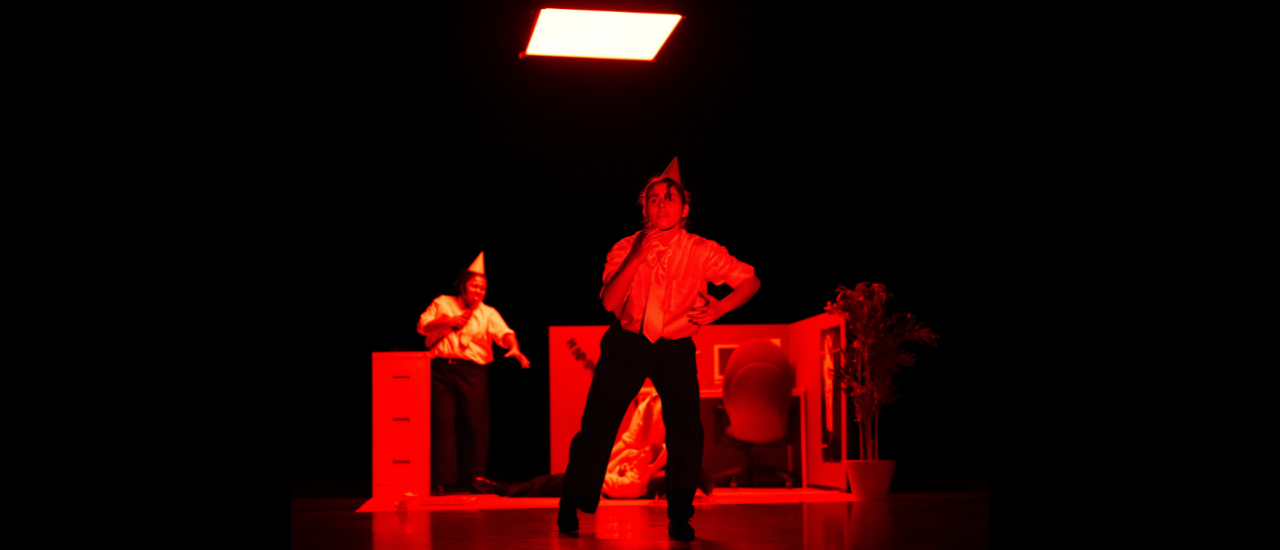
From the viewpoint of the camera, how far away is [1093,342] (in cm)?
268

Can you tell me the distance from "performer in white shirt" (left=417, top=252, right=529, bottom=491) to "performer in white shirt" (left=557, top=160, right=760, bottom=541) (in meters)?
3.38

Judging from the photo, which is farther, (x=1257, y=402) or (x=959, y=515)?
(x=959, y=515)

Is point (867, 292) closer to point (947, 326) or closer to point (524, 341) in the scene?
point (947, 326)

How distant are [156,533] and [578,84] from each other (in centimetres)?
572

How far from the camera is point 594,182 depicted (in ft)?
29.2

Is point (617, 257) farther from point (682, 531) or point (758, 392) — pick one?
point (758, 392)

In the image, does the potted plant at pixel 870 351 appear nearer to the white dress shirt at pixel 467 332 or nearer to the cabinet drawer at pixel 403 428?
the white dress shirt at pixel 467 332

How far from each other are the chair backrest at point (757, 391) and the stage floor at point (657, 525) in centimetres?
74

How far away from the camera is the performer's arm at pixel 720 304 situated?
4070mm

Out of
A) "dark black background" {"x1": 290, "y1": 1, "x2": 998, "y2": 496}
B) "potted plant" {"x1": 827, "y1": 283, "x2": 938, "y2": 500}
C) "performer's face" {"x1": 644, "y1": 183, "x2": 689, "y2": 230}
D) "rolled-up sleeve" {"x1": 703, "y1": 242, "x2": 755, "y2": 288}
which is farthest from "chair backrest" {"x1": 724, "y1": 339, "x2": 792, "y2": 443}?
"performer's face" {"x1": 644, "y1": 183, "x2": 689, "y2": 230}

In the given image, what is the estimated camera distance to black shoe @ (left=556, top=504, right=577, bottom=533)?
426 cm

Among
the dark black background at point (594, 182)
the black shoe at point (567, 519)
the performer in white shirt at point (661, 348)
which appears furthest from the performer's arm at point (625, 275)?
the dark black background at point (594, 182)

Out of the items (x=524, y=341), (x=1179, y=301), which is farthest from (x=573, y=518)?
(x=524, y=341)

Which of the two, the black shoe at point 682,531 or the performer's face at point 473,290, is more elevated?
the performer's face at point 473,290
